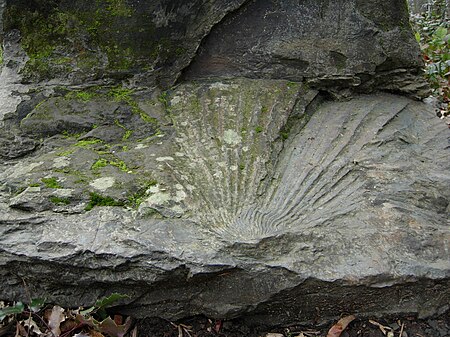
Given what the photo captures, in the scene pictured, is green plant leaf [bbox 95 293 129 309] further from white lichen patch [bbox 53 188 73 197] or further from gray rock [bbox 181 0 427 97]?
gray rock [bbox 181 0 427 97]

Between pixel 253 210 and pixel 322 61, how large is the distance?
3.99ft

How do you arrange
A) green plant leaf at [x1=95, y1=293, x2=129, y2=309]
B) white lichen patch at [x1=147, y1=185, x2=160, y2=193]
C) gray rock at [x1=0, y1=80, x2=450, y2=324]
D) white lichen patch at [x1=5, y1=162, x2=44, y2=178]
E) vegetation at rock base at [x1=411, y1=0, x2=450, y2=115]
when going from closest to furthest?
gray rock at [x1=0, y1=80, x2=450, y2=324] → green plant leaf at [x1=95, y1=293, x2=129, y2=309] → white lichen patch at [x1=147, y1=185, x2=160, y2=193] → white lichen patch at [x1=5, y1=162, x2=44, y2=178] → vegetation at rock base at [x1=411, y1=0, x2=450, y2=115]

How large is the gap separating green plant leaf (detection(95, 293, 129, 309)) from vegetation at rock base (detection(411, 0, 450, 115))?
2916 mm

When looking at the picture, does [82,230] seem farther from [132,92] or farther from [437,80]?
[437,80]

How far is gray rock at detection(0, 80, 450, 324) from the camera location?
2.06 metres

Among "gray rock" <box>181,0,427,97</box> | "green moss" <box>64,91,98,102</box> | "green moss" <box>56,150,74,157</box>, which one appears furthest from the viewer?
"gray rock" <box>181,0,427,97</box>

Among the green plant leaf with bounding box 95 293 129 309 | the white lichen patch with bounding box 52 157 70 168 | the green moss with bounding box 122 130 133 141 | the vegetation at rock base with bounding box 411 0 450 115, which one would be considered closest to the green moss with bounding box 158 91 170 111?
the green moss with bounding box 122 130 133 141

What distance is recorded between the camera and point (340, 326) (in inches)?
87.9

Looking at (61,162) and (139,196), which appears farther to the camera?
(61,162)

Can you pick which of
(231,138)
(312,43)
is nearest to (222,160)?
(231,138)

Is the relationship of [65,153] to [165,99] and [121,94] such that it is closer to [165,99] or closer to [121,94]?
[121,94]

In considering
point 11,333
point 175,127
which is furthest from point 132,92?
point 11,333

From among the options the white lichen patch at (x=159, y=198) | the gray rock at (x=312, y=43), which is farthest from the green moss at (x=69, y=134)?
the gray rock at (x=312, y=43)

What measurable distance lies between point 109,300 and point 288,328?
727 millimetres
